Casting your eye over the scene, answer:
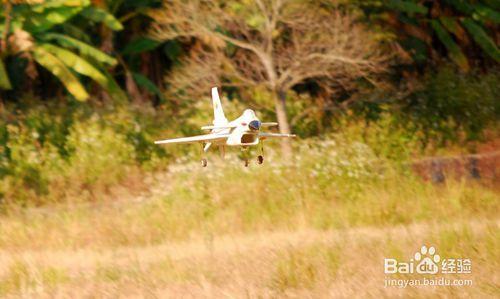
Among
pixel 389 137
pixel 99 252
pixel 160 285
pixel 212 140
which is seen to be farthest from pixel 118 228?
pixel 212 140

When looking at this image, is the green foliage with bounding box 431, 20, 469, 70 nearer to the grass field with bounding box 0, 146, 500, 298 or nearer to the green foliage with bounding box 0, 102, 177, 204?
the grass field with bounding box 0, 146, 500, 298

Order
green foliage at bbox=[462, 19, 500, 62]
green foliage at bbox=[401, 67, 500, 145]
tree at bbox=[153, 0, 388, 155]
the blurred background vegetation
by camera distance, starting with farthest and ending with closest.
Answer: green foliage at bbox=[462, 19, 500, 62] < green foliage at bbox=[401, 67, 500, 145] < the blurred background vegetation < tree at bbox=[153, 0, 388, 155]

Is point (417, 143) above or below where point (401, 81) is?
below

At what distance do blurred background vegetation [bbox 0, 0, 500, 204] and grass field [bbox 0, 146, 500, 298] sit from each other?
41.2 inches

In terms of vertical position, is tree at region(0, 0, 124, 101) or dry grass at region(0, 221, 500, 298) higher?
tree at region(0, 0, 124, 101)

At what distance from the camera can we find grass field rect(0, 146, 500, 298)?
353 inches

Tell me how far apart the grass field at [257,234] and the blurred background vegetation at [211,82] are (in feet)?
3.44

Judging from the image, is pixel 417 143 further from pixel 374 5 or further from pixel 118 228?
pixel 118 228

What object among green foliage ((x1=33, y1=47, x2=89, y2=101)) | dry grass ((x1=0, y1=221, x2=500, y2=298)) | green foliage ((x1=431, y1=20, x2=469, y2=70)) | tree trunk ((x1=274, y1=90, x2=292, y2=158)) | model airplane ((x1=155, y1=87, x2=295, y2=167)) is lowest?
dry grass ((x1=0, y1=221, x2=500, y2=298))

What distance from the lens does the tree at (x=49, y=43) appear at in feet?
54.5

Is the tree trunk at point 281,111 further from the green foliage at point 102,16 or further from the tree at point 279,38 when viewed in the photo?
the green foliage at point 102,16

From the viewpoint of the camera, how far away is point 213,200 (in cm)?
1344

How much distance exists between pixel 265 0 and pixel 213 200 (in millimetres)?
2851

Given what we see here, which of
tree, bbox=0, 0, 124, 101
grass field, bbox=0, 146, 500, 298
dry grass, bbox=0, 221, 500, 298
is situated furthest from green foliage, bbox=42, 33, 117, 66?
dry grass, bbox=0, 221, 500, 298
